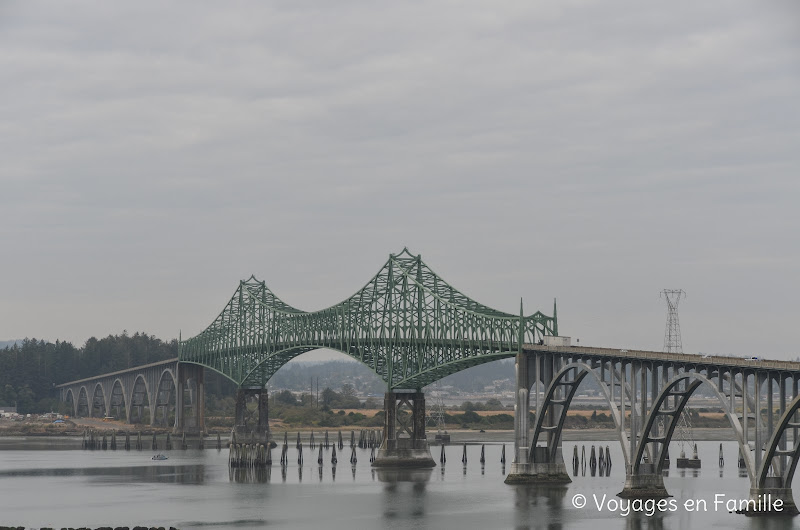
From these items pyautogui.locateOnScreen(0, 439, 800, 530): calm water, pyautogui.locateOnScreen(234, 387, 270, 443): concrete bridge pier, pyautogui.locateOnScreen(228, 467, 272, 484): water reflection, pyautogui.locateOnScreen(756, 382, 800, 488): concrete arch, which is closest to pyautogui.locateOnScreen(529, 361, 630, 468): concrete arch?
pyautogui.locateOnScreen(0, 439, 800, 530): calm water

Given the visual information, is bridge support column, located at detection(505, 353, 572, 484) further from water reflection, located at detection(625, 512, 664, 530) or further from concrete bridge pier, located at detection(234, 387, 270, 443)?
concrete bridge pier, located at detection(234, 387, 270, 443)

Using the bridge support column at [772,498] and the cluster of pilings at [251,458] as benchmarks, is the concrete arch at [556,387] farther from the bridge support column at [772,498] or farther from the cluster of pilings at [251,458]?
the cluster of pilings at [251,458]

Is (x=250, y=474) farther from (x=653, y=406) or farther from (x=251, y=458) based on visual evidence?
(x=653, y=406)

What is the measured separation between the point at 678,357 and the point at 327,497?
35416 millimetres

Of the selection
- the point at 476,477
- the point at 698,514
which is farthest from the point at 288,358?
the point at 698,514

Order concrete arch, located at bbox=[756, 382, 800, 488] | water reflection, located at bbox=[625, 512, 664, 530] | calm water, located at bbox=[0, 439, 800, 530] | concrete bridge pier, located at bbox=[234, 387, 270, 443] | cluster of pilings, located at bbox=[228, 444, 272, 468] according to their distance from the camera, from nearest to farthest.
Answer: concrete arch, located at bbox=[756, 382, 800, 488] < water reflection, located at bbox=[625, 512, 664, 530] < calm water, located at bbox=[0, 439, 800, 530] < cluster of pilings, located at bbox=[228, 444, 272, 468] < concrete bridge pier, located at bbox=[234, 387, 270, 443]

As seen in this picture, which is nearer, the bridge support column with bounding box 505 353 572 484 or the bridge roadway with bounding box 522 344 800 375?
the bridge roadway with bounding box 522 344 800 375

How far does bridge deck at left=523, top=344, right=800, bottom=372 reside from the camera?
7775cm

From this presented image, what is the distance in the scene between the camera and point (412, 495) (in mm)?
111062

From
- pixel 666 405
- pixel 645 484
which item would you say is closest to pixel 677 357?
pixel 666 405

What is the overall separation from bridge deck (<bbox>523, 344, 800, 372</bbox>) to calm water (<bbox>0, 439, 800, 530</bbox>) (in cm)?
934

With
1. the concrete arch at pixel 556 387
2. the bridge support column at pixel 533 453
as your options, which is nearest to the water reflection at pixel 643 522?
the concrete arch at pixel 556 387

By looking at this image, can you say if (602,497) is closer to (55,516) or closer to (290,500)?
(290,500)

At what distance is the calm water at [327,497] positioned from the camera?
294 ft
